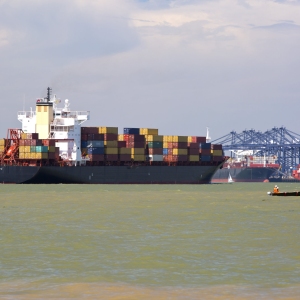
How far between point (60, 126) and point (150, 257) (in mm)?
75499

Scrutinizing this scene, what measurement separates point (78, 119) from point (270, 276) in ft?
258

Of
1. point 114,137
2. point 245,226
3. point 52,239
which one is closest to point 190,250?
point 52,239

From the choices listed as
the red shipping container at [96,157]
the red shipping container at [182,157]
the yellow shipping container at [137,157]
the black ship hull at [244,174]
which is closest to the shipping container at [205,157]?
the red shipping container at [182,157]

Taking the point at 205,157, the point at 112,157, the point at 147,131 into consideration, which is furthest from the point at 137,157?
the point at 205,157

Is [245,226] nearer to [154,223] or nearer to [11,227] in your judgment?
[154,223]

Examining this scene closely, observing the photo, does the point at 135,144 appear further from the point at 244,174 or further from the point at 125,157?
the point at 244,174

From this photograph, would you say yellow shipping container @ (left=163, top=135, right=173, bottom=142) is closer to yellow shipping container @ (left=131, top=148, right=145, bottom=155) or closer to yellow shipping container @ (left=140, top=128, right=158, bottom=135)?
yellow shipping container @ (left=140, top=128, right=158, bottom=135)

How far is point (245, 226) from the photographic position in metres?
34.1

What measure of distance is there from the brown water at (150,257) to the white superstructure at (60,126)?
5611 centimetres

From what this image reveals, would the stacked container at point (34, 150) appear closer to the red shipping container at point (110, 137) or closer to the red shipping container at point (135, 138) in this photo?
the red shipping container at point (110, 137)

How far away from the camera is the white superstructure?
316 feet

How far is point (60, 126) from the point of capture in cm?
9806

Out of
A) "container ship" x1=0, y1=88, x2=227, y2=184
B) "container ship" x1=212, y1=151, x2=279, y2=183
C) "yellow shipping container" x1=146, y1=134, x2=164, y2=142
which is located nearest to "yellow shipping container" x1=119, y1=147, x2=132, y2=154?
"container ship" x1=0, y1=88, x2=227, y2=184

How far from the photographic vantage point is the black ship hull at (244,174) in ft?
546
